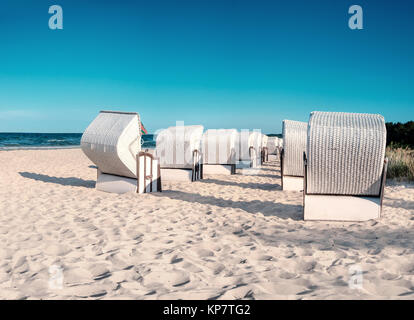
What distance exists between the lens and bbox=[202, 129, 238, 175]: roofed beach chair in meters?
11.9

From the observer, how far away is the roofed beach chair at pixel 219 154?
1191 centimetres

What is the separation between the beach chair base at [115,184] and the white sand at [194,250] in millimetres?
786

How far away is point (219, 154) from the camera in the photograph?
39.4 feet

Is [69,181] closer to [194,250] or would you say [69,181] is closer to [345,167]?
[194,250]

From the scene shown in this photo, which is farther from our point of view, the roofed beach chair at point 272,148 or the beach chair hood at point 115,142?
the roofed beach chair at point 272,148

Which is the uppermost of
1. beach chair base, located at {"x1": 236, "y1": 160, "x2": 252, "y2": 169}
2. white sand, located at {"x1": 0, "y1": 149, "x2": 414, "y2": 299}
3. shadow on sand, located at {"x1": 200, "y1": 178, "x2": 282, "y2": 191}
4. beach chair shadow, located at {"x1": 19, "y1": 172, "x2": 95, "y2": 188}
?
beach chair base, located at {"x1": 236, "y1": 160, "x2": 252, "y2": 169}

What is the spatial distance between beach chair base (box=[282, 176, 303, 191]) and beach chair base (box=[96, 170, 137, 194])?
3571 millimetres

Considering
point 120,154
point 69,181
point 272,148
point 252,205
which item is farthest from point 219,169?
point 272,148

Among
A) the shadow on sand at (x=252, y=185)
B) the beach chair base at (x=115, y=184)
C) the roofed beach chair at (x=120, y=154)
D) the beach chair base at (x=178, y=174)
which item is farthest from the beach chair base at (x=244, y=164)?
the beach chair base at (x=115, y=184)

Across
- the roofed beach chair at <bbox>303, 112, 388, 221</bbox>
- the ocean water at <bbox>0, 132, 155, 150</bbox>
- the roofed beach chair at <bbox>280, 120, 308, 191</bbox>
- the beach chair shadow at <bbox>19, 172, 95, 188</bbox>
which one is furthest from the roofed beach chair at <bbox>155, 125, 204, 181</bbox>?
the ocean water at <bbox>0, 132, 155, 150</bbox>

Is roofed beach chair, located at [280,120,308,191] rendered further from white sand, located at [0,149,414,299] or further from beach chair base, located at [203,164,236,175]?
beach chair base, located at [203,164,236,175]

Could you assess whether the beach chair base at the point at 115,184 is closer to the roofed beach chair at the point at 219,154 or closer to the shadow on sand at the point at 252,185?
the shadow on sand at the point at 252,185

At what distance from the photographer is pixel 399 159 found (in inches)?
391

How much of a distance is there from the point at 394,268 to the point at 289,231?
5.06 feet
